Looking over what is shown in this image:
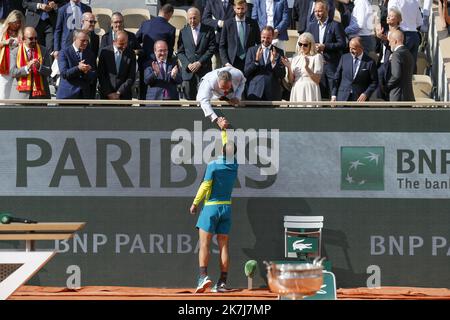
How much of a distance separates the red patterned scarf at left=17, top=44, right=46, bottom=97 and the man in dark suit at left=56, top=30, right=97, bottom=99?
259 mm

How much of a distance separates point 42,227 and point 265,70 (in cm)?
354

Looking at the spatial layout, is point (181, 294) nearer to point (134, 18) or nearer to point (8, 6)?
point (8, 6)

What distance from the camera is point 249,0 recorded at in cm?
2059

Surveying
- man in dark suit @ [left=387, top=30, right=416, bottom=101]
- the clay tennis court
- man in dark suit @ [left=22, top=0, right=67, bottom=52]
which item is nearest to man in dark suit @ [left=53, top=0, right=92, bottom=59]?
man in dark suit @ [left=22, top=0, right=67, bottom=52]

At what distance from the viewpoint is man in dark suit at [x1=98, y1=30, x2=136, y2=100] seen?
17297mm

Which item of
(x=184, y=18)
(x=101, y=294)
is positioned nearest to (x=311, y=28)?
(x=184, y=18)

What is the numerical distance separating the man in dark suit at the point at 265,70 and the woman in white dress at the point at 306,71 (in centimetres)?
15

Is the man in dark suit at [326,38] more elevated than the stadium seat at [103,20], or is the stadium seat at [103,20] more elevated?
the stadium seat at [103,20]

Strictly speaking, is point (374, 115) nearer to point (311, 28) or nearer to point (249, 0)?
point (311, 28)

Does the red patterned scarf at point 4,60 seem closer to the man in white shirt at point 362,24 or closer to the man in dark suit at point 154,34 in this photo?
the man in dark suit at point 154,34

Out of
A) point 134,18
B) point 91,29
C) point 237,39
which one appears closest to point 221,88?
point 237,39

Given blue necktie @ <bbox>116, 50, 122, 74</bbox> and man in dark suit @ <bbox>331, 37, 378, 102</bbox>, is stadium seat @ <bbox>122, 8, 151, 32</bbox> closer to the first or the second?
blue necktie @ <bbox>116, 50, 122, 74</bbox>

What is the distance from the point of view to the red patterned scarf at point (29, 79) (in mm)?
17250

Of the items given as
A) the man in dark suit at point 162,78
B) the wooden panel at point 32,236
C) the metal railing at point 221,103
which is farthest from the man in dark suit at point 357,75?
the wooden panel at point 32,236
